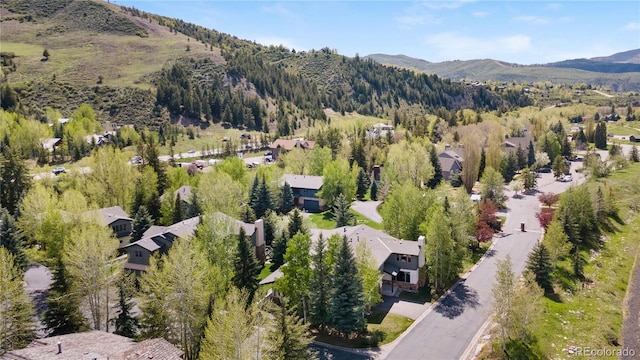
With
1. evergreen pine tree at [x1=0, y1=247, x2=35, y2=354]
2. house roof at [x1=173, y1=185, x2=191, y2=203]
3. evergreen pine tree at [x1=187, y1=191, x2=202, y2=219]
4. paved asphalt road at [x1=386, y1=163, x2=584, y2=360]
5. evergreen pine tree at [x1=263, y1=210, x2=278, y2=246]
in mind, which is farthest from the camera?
house roof at [x1=173, y1=185, x2=191, y2=203]

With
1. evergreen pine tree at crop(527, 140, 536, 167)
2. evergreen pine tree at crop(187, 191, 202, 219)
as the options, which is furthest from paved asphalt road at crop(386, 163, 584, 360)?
evergreen pine tree at crop(527, 140, 536, 167)

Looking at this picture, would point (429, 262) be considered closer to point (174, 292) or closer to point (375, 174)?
point (174, 292)

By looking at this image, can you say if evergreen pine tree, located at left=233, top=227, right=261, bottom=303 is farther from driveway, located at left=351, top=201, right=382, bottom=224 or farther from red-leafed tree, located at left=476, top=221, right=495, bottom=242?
driveway, located at left=351, top=201, right=382, bottom=224

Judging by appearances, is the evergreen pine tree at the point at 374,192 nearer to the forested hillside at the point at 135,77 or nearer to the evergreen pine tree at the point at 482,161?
the evergreen pine tree at the point at 482,161

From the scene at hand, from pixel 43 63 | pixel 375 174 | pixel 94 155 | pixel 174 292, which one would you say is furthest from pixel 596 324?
pixel 43 63

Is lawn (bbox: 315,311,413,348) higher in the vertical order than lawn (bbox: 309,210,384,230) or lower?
lower

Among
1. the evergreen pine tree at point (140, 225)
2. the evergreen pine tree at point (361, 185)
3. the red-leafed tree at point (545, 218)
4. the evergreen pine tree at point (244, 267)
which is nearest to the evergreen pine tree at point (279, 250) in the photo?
the evergreen pine tree at point (244, 267)

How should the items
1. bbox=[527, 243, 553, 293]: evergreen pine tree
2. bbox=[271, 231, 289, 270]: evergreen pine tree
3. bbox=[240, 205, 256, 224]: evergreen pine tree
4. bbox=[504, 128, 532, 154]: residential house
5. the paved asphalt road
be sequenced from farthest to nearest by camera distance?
bbox=[504, 128, 532, 154]: residential house < bbox=[240, 205, 256, 224]: evergreen pine tree < bbox=[271, 231, 289, 270]: evergreen pine tree < bbox=[527, 243, 553, 293]: evergreen pine tree < the paved asphalt road
